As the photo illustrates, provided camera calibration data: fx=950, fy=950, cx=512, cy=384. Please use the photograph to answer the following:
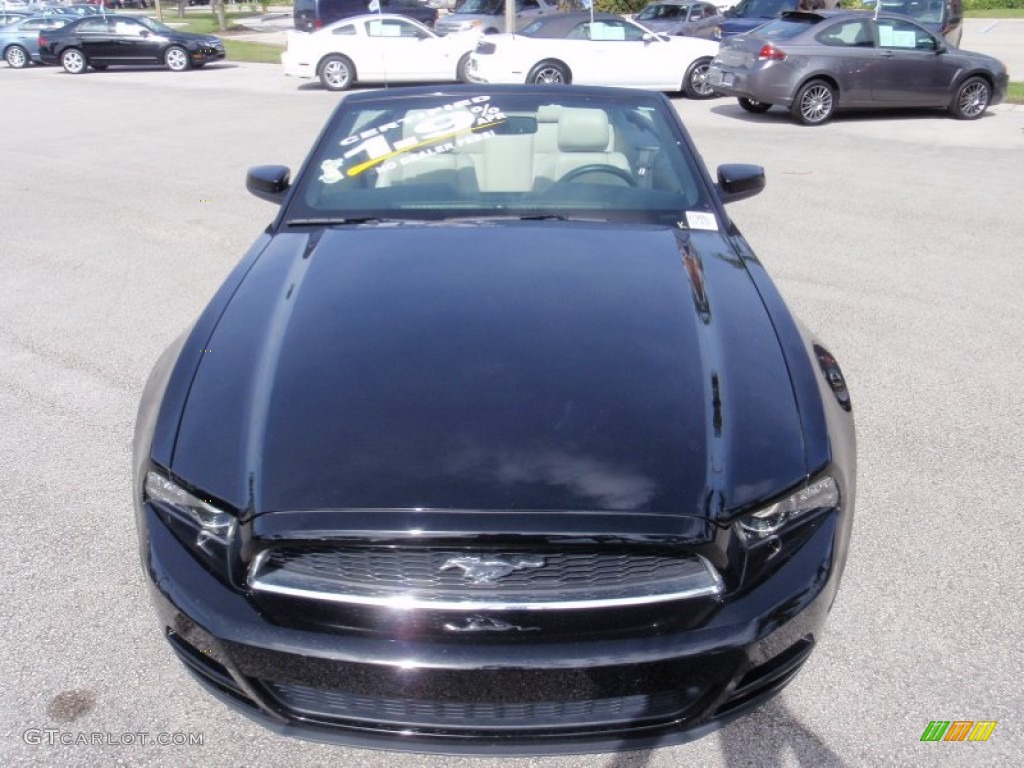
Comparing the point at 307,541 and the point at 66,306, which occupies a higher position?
the point at 307,541

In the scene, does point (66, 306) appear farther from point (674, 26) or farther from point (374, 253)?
point (674, 26)

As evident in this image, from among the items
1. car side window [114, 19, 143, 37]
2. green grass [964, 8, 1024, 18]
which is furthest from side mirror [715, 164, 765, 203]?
green grass [964, 8, 1024, 18]

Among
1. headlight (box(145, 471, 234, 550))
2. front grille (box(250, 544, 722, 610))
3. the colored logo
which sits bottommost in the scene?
the colored logo

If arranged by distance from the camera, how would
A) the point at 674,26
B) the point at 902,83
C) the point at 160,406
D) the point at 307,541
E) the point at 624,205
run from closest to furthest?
the point at 307,541
the point at 160,406
the point at 624,205
the point at 902,83
the point at 674,26

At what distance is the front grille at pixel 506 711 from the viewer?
2170 millimetres

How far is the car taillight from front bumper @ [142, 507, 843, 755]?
1256cm

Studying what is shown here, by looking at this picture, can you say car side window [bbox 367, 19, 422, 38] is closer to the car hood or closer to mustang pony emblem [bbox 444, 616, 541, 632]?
the car hood

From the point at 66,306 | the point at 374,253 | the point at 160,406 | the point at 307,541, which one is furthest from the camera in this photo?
the point at 66,306

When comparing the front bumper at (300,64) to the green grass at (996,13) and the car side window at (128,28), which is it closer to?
the car side window at (128,28)

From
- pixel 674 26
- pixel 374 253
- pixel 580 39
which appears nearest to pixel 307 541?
pixel 374 253

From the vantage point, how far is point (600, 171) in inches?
162

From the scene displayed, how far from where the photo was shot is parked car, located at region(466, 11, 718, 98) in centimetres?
1606

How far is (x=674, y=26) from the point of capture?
2073 centimetres

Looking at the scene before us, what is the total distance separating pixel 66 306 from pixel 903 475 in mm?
5121
